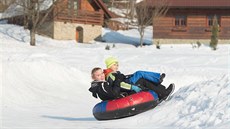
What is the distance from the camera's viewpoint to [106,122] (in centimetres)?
856

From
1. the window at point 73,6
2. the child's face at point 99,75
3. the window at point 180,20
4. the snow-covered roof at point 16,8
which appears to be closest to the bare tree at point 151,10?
the window at point 180,20

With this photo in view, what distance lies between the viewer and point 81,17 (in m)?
39.3

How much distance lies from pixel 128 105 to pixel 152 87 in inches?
27.0

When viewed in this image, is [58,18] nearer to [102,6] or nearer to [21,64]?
[102,6]

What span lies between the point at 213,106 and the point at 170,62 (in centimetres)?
1441

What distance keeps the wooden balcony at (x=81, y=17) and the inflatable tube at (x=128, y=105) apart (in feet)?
94.5

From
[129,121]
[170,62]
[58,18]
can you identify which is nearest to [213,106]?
[129,121]

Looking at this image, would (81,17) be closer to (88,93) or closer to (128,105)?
(88,93)

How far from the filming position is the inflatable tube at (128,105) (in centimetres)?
847

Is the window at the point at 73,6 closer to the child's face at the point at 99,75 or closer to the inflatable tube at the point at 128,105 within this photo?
the inflatable tube at the point at 128,105

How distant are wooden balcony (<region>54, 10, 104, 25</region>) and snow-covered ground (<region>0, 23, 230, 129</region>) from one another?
12.3 meters

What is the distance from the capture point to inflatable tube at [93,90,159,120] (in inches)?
333

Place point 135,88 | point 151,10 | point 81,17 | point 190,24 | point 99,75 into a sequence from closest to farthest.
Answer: point 99,75 < point 135,88 < point 190,24 < point 151,10 < point 81,17

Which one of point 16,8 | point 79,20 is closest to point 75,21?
point 79,20
